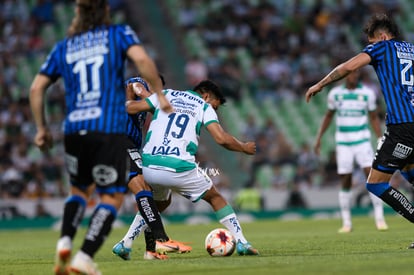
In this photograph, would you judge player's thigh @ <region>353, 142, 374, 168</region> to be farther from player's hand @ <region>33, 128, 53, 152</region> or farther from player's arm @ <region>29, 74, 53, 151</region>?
player's hand @ <region>33, 128, 53, 152</region>

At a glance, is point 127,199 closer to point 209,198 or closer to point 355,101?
point 355,101

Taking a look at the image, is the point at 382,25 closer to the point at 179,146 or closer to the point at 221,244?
the point at 179,146

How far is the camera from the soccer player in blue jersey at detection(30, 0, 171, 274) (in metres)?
8.05

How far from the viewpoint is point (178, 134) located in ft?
34.2

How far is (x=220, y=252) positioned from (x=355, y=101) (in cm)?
689

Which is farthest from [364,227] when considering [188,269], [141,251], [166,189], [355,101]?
[188,269]

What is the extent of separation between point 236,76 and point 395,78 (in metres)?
18.4

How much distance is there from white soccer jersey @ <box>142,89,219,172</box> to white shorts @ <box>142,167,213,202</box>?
0.19 feet

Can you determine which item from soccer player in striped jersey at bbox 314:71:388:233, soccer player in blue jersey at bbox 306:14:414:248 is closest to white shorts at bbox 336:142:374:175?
soccer player in striped jersey at bbox 314:71:388:233

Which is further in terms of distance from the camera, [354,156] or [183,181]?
[354,156]

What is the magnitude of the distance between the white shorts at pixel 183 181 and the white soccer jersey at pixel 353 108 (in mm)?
6795

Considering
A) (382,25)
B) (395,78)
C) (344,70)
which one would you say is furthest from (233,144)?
(382,25)

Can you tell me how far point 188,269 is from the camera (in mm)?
8836

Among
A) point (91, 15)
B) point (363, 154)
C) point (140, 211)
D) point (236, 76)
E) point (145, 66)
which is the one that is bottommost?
point (363, 154)
